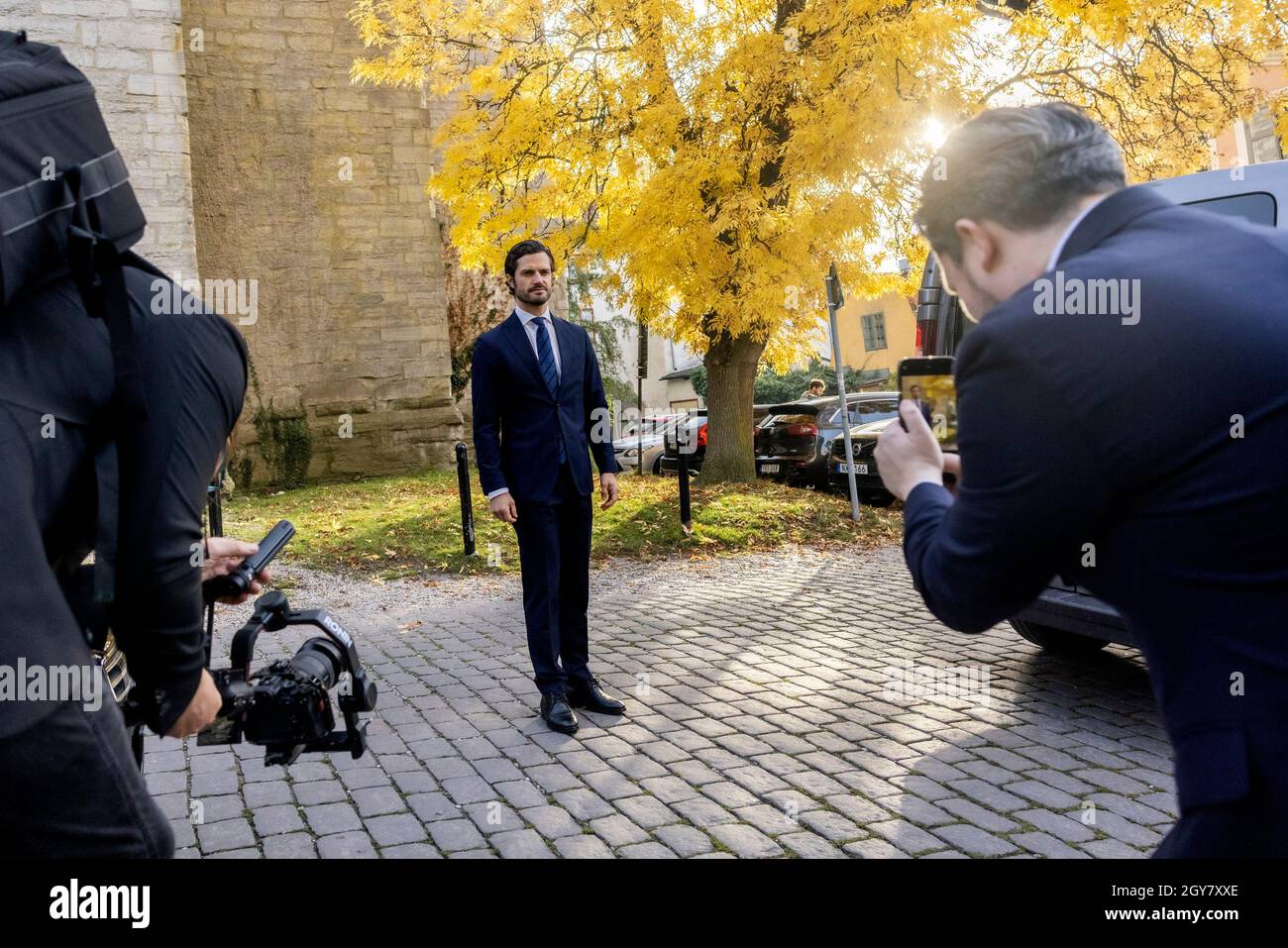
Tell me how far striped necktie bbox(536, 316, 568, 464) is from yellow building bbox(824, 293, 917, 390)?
36812 mm

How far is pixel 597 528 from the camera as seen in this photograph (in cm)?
1123

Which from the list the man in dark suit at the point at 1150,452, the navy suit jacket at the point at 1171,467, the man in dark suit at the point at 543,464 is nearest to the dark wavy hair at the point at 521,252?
the man in dark suit at the point at 543,464

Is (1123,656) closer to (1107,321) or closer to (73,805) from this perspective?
(1107,321)

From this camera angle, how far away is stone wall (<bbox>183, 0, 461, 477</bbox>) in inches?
672

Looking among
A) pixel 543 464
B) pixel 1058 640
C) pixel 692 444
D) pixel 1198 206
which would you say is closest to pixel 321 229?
pixel 692 444

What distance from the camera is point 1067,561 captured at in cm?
155

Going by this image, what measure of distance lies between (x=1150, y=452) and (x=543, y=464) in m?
3.94

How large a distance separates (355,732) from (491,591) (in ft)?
22.6

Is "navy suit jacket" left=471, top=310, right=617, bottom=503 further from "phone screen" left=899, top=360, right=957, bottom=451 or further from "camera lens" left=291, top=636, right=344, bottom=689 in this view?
"phone screen" left=899, top=360, right=957, bottom=451

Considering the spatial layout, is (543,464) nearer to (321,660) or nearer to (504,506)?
(504,506)

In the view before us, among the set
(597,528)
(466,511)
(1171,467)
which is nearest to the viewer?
(1171,467)

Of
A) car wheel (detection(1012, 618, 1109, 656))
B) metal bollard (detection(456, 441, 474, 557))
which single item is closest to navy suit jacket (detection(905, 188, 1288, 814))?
car wheel (detection(1012, 618, 1109, 656))
